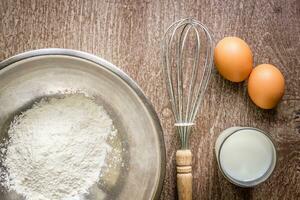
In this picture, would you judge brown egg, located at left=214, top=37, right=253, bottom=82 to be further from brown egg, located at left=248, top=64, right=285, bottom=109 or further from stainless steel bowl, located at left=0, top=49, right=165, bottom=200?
stainless steel bowl, located at left=0, top=49, right=165, bottom=200

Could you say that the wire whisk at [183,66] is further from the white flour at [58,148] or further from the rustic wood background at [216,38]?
the white flour at [58,148]

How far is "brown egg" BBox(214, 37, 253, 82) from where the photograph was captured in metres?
1.06

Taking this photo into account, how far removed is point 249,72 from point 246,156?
0.68 ft

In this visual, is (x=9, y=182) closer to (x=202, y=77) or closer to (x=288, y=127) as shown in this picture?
(x=202, y=77)

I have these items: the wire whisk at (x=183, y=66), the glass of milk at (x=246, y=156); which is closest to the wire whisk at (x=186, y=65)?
the wire whisk at (x=183, y=66)

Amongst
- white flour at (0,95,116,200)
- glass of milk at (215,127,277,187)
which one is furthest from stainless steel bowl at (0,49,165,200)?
glass of milk at (215,127,277,187)

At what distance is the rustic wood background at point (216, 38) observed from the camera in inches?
43.7

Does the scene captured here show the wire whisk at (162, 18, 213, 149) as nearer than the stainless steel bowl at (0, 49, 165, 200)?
No

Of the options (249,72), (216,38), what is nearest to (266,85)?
(249,72)

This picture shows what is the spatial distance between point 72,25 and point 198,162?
469mm

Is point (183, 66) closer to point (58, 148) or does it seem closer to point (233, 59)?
point (233, 59)

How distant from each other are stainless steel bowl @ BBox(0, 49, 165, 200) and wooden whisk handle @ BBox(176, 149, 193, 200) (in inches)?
2.7

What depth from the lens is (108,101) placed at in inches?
42.8

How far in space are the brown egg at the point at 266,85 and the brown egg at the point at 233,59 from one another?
0.09 ft
